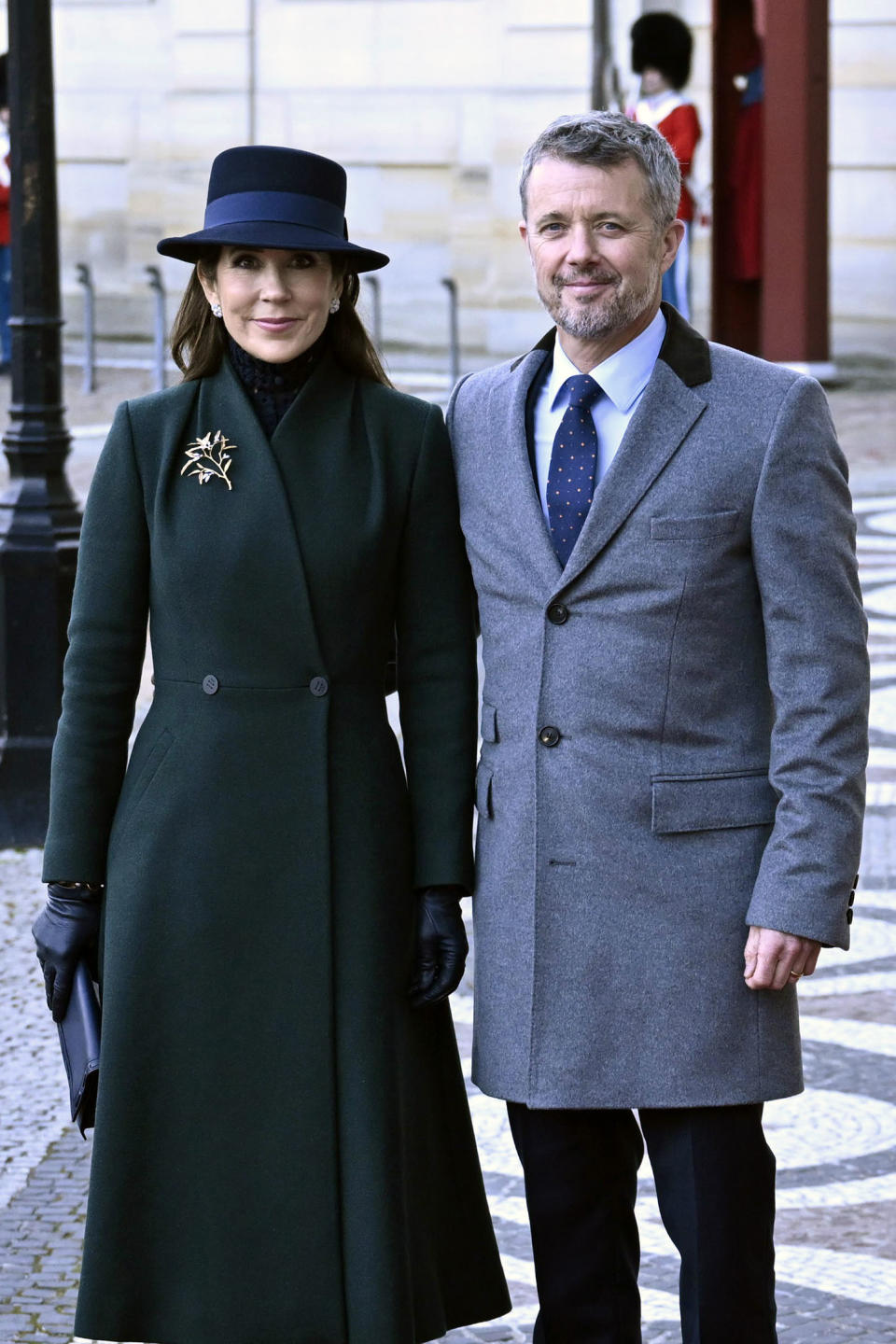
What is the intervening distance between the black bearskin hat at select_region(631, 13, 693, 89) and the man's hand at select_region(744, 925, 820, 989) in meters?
12.2

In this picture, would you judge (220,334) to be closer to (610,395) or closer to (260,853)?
(610,395)

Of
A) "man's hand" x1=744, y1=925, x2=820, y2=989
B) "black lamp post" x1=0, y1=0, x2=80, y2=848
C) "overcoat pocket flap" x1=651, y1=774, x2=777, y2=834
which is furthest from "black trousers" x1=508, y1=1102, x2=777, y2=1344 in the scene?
"black lamp post" x1=0, y1=0, x2=80, y2=848

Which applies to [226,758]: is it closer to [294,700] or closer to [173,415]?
[294,700]

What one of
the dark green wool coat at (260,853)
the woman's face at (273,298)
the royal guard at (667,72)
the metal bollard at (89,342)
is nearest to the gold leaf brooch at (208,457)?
the dark green wool coat at (260,853)

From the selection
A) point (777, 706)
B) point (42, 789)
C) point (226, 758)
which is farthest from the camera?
point (42, 789)

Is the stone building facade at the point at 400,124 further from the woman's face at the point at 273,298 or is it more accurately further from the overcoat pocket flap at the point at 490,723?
the overcoat pocket flap at the point at 490,723

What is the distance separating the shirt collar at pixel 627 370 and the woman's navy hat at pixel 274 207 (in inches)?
14.6

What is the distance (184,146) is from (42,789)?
1316 cm

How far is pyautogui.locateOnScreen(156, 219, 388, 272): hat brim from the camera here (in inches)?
134

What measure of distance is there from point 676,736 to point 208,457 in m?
0.79

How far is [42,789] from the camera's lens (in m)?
7.31

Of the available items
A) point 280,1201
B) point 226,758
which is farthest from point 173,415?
point 280,1201

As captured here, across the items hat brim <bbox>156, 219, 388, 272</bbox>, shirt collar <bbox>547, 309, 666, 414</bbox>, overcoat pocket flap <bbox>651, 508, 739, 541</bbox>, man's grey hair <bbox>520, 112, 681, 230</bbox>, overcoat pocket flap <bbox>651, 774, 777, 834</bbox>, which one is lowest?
overcoat pocket flap <bbox>651, 774, 777, 834</bbox>

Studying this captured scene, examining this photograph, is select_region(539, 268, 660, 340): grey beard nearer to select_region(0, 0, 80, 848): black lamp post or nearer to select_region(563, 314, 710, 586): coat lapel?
select_region(563, 314, 710, 586): coat lapel
